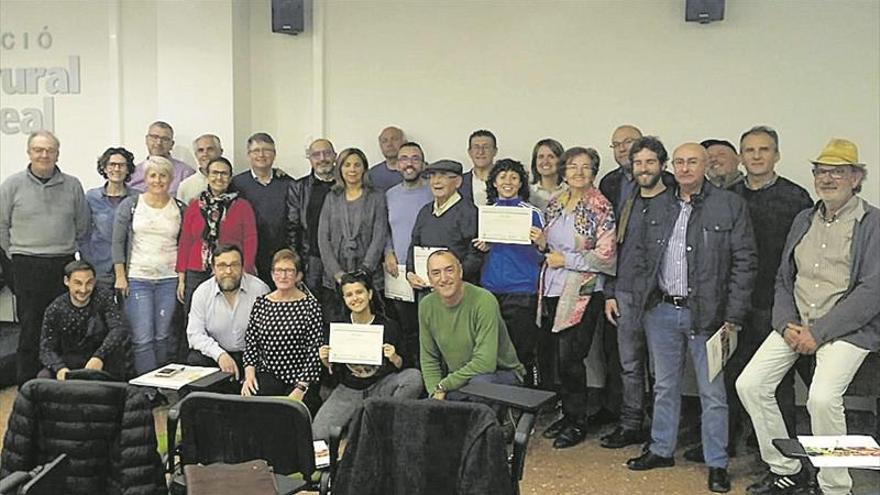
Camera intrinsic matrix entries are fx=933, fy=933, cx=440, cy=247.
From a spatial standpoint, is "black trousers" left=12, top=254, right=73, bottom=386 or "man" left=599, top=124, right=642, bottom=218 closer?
"man" left=599, top=124, right=642, bottom=218

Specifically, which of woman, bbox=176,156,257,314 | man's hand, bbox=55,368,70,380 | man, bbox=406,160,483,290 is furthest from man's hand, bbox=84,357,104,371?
man, bbox=406,160,483,290

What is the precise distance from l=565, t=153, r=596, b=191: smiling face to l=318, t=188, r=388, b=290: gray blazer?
3.59 feet

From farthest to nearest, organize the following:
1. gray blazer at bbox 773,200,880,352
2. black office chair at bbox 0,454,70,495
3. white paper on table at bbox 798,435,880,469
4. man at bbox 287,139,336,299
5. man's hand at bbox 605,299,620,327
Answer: man at bbox 287,139,336,299 → man's hand at bbox 605,299,620,327 → gray blazer at bbox 773,200,880,352 → white paper on table at bbox 798,435,880,469 → black office chair at bbox 0,454,70,495

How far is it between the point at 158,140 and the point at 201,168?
37 centimetres

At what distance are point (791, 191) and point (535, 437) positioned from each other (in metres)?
1.78

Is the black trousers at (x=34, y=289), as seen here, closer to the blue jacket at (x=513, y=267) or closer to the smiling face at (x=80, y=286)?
the smiling face at (x=80, y=286)

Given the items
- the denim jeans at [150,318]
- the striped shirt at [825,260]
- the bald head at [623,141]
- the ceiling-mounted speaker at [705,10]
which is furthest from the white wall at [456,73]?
the striped shirt at [825,260]

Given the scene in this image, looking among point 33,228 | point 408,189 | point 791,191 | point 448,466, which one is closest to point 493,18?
point 408,189

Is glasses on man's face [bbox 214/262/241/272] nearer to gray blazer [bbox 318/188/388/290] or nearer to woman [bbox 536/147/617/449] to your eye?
gray blazer [bbox 318/188/388/290]

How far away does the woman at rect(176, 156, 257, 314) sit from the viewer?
507 cm

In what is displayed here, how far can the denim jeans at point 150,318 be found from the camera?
204 inches

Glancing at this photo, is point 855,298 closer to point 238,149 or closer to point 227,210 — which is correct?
point 227,210

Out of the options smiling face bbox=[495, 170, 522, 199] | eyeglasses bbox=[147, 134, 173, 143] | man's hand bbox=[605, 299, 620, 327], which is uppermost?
eyeglasses bbox=[147, 134, 173, 143]

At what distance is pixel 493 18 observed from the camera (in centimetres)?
589
